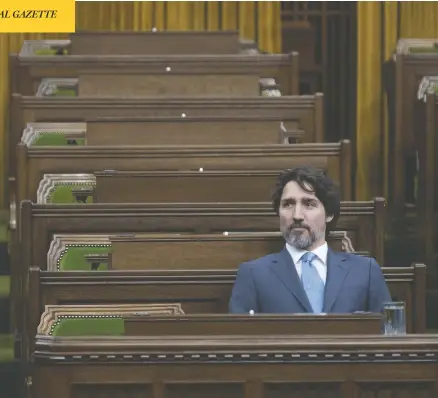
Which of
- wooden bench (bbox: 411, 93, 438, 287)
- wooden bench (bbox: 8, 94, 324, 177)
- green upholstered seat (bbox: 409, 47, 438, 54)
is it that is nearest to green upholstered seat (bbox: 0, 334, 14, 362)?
wooden bench (bbox: 8, 94, 324, 177)

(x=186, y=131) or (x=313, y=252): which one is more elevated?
(x=186, y=131)

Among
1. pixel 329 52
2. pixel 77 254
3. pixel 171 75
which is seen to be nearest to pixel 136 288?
pixel 77 254

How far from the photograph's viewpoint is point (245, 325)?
107 inches

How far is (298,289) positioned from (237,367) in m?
0.74

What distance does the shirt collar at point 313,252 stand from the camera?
3.37 metres

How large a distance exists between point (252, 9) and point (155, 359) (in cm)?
415

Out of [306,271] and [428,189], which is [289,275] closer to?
[306,271]

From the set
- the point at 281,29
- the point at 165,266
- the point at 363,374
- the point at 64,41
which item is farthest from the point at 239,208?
A: the point at 281,29

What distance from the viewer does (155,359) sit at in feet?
8.46

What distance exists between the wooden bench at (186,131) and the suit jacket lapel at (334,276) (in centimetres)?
137

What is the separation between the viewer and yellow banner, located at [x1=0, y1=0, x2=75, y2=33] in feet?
15.6

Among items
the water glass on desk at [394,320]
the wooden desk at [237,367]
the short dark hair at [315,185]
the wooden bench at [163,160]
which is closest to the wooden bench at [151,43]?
the wooden bench at [163,160]

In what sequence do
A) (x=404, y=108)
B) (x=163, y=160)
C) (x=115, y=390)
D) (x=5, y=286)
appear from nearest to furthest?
(x=115, y=390) → (x=163, y=160) → (x=5, y=286) → (x=404, y=108)

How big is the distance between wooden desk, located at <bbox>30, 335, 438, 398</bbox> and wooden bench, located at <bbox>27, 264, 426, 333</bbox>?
815 millimetres
